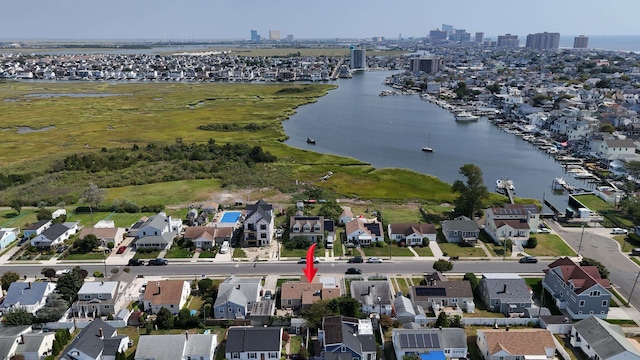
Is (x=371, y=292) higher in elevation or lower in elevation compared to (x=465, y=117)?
lower

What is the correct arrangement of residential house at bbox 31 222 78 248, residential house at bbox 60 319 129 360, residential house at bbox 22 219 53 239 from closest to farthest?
1. residential house at bbox 60 319 129 360
2. residential house at bbox 31 222 78 248
3. residential house at bbox 22 219 53 239

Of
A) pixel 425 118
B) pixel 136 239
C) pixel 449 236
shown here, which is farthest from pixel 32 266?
pixel 425 118

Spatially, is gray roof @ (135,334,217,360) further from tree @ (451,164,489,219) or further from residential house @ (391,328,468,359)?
tree @ (451,164,489,219)

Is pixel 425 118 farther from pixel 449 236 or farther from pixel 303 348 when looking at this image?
pixel 303 348

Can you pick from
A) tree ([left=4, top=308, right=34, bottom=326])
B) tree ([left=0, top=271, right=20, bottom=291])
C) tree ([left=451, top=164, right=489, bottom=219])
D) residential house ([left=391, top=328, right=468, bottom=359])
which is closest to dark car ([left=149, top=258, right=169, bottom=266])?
tree ([left=0, top=271, right=20, bottom=291])

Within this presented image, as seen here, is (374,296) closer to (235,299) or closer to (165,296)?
(235,299)

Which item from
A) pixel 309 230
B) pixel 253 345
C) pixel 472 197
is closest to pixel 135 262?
pixel 309 230

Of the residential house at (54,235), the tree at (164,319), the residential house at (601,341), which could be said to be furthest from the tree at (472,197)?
the residential house at (54,235)
